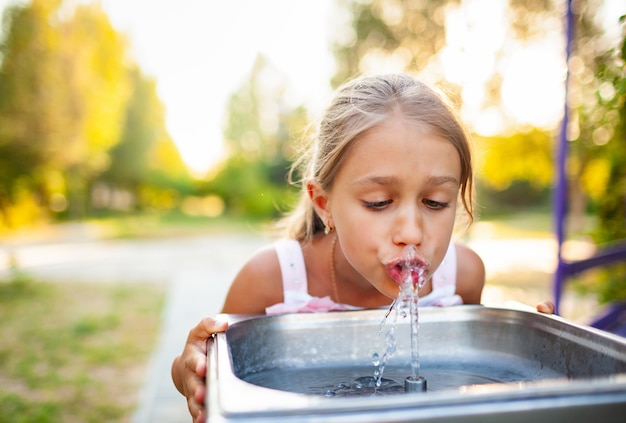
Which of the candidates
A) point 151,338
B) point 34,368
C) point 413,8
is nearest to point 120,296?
point 151,338

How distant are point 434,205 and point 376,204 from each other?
11cm

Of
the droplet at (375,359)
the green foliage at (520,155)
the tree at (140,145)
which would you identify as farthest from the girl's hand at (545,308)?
the tree at (140,145)

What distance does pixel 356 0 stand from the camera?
8.98m

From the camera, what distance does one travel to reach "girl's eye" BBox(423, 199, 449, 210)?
3.57ft

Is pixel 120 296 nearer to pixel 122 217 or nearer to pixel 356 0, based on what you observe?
pixel 356 0

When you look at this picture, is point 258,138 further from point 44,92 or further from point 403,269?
point 403,269

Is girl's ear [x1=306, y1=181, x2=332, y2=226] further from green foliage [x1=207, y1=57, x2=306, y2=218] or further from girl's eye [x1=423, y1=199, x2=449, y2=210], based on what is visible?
green foliage [x1=207, y1=57, x2=306, y2=218]

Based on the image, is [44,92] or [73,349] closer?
[73,349]

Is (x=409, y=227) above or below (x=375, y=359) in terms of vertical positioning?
above

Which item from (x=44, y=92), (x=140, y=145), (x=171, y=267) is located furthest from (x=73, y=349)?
(x=140, y=145)

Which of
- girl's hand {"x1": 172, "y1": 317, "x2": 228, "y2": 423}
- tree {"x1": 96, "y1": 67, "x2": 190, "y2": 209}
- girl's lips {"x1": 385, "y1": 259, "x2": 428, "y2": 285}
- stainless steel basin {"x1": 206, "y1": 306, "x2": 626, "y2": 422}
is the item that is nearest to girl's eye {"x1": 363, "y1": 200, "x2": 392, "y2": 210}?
girl's lips {"x1": 385, "y1": 259, "x2": 428, "y2": 285}

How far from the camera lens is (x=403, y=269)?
1.06 metres

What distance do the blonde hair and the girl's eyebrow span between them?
0.40 feet

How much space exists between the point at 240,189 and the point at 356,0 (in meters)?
14.8
